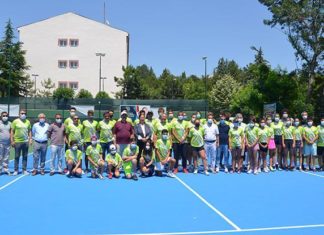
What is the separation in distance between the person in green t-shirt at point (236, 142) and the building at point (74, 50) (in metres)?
40.6

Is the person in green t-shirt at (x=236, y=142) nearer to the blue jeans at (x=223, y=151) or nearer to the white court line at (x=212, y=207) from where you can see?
the blue jeans at (x=223, y=151)

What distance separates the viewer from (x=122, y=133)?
12328 millimetres

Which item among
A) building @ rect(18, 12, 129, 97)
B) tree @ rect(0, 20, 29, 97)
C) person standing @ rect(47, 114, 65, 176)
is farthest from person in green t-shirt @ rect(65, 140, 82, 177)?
building @ rect(18, 12, 129, 97)

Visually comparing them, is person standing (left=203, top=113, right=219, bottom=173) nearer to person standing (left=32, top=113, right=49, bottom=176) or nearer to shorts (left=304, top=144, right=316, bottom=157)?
shorts (left=304, top=144, right=316, bottom=157)

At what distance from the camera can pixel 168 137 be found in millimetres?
12461

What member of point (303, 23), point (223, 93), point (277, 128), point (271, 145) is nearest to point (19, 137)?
point (271, 145)

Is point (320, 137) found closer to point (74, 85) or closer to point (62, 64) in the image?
point (74, 85)

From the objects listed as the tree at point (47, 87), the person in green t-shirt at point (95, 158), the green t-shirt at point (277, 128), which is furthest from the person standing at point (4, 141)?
the tree at point (47, 87)

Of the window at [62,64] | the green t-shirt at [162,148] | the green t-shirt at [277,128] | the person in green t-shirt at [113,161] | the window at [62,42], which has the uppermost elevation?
the window at [62,42]

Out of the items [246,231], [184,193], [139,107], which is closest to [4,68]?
[139,107]

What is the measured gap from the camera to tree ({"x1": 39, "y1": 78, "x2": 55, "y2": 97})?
50.3 metres

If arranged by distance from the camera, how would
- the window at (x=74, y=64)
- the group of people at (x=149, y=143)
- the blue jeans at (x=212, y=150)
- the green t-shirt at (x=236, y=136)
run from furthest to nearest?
the window at (x=74, y=64)
the green t-shirt at (x=236, y=136)
the blue jeans at (x=212, y=150)
the group of people at (x=149, y=143)

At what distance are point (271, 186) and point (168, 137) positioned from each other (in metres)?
3.47

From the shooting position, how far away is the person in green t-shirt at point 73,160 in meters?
12.0
